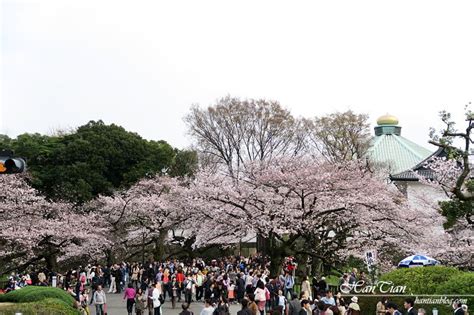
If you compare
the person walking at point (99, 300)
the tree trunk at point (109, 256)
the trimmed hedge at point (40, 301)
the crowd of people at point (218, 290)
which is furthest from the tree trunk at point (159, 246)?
the trimmed hedge at point (40, 301)

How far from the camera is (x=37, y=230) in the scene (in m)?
35.3

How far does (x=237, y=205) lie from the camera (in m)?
31.3

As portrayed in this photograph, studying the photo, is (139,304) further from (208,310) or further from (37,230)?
(37,230)

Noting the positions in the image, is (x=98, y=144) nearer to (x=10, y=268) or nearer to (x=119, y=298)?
(x=10, y=268)

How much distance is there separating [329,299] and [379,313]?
164 centimetres

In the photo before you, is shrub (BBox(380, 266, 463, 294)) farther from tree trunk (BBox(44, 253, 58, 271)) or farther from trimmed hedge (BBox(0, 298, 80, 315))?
tree trunk (BBox(44, 253, 58, 271))

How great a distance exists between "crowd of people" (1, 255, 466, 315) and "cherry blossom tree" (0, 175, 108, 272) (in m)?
3.31

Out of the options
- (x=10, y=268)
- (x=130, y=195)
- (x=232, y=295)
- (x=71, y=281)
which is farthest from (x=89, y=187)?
(x=232, y=295)

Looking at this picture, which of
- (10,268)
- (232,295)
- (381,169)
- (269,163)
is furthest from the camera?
(381,169)

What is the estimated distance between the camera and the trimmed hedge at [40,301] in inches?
716

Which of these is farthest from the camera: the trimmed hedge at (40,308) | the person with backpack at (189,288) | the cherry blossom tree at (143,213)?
the cherry blossom tree at (143,213)

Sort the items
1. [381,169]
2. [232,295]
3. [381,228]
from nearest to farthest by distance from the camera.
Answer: [232,295], [381,228], [381,169]

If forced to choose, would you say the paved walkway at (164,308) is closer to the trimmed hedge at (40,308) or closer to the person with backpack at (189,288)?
the person with backpack at (189,288)

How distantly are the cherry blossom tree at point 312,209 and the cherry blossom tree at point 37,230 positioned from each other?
322 inches
